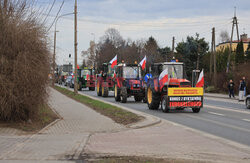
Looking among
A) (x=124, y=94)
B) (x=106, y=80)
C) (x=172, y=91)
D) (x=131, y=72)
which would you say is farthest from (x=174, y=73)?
(x=106, y=80)

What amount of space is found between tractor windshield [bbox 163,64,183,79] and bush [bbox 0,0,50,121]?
8599 mm

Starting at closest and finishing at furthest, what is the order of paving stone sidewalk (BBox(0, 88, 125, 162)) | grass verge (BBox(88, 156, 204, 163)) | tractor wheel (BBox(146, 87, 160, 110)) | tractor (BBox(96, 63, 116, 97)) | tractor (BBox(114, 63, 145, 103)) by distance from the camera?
grass verge (BBox(88, 156, 204, 163)), paving stone sidewalk (BBox(0, 88, 125, 162)), tractor wheel (BBox(146, 87, 160, 110)), tractor (BBox(114, 63, 145, 103)), tractor (BBox(96, 63, 116, 97))

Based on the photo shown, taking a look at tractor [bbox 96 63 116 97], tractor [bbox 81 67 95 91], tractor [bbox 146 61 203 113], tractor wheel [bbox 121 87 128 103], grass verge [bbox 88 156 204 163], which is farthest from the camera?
tractor [bbox 81 67 95 91]

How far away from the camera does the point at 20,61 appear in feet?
36.4

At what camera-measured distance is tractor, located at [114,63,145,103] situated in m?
25.3

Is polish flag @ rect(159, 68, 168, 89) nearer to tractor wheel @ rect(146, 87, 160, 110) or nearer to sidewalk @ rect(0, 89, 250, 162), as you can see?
tractor wheel @ rect(146, 87, 160, 110)

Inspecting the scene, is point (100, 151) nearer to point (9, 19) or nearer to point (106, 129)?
point (106, 129)

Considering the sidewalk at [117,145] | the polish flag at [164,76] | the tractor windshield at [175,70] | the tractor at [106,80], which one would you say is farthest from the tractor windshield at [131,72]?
the sidewalk at [117,145]

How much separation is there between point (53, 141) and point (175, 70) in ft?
36.5

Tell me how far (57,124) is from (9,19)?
365cm

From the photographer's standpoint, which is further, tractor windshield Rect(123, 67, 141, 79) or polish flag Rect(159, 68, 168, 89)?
tractor windshield Rect(123, 67, 141, 79)

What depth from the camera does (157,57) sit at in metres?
68.3

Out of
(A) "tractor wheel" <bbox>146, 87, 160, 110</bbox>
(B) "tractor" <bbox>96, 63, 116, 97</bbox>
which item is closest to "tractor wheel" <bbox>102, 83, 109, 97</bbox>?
(B) "tractor" <bbox>96, 63, 116, 97</bbox>

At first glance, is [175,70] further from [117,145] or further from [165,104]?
[117,145]
